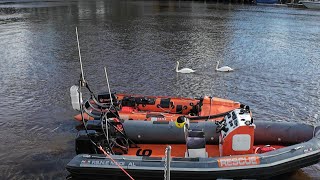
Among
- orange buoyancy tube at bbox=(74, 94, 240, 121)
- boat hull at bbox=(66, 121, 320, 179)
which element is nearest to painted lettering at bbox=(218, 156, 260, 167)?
boat hull at bbox=(66, 121, 320, 179)

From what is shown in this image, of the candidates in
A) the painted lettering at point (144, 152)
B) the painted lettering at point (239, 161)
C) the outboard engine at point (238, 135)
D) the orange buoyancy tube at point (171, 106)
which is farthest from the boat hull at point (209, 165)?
the orange buoyancy tube at point (171, 106)

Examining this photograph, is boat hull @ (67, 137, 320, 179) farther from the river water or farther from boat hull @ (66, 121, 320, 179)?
the river water

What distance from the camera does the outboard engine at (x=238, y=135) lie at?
31.4ft

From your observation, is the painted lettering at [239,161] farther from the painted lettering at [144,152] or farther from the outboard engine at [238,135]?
the painted lettering at [144,152]

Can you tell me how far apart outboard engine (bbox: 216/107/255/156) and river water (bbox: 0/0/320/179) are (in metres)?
1.71

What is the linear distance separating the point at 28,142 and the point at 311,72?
1644 cm

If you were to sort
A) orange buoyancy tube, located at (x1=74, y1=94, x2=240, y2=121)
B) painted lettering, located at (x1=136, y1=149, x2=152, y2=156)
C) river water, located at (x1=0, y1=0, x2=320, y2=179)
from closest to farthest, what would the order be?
painted lettering, located at (x1=136, y1=149, x2=152, y2=156), river water, located at (x1=0, y1=0, x2=320, y2=179), orange buoyancy tube, located at (x1=74, y1=94, x2=240, y2=121)

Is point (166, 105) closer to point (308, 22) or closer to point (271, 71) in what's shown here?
point (271, 71)

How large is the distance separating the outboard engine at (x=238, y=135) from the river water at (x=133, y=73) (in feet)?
5.61

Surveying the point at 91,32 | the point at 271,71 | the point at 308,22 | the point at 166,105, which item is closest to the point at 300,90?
the point at 271,71

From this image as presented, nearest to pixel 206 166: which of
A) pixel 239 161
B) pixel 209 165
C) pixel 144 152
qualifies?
pixel 209 165

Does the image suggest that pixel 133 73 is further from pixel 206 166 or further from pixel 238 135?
pixel 206 166

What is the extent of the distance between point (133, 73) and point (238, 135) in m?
12.8

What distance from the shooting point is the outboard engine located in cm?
956
